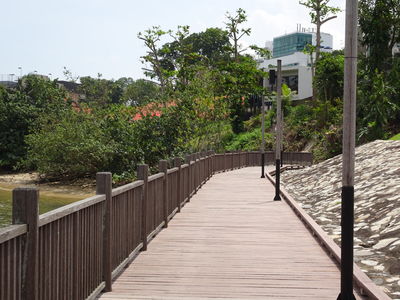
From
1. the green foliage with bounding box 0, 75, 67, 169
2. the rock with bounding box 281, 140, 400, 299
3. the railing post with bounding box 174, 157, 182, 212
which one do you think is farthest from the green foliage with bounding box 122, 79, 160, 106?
→ the railing post with bounding box 174, 157, 182, 212

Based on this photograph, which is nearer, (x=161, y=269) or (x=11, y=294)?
(x=11, y=294)

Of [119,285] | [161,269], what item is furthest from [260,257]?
[119,285]

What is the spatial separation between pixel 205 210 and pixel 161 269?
728cm

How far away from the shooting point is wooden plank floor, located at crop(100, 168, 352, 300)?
257 inches

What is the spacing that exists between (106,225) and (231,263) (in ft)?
8.22

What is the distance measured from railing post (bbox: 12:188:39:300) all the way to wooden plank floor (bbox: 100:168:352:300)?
2.28m

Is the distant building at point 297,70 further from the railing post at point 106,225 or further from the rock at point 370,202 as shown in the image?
the railing post at point 106,225

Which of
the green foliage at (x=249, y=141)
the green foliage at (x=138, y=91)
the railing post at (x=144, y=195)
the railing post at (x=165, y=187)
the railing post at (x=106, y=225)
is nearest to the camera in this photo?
the railing post at (x=106, y=225)

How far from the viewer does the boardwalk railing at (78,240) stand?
388 cm

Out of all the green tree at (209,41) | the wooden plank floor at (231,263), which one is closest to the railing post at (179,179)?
the wooden plank floor at (231,263)

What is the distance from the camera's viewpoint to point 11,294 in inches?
146

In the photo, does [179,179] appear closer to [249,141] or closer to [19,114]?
[19,114]

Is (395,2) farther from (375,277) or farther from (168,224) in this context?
(375,277)

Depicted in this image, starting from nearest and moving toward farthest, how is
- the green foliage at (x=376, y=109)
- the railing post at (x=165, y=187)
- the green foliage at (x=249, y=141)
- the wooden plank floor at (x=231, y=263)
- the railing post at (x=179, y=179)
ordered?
1. the wooden plank floor at (x=231, y=263)
2. the railing post at (x=165, y=187)
3. the railing post at (x=179, y=179)
4. the green foliage at (x=376, y=109)
5. the green foliage at (x=249, y=141)
